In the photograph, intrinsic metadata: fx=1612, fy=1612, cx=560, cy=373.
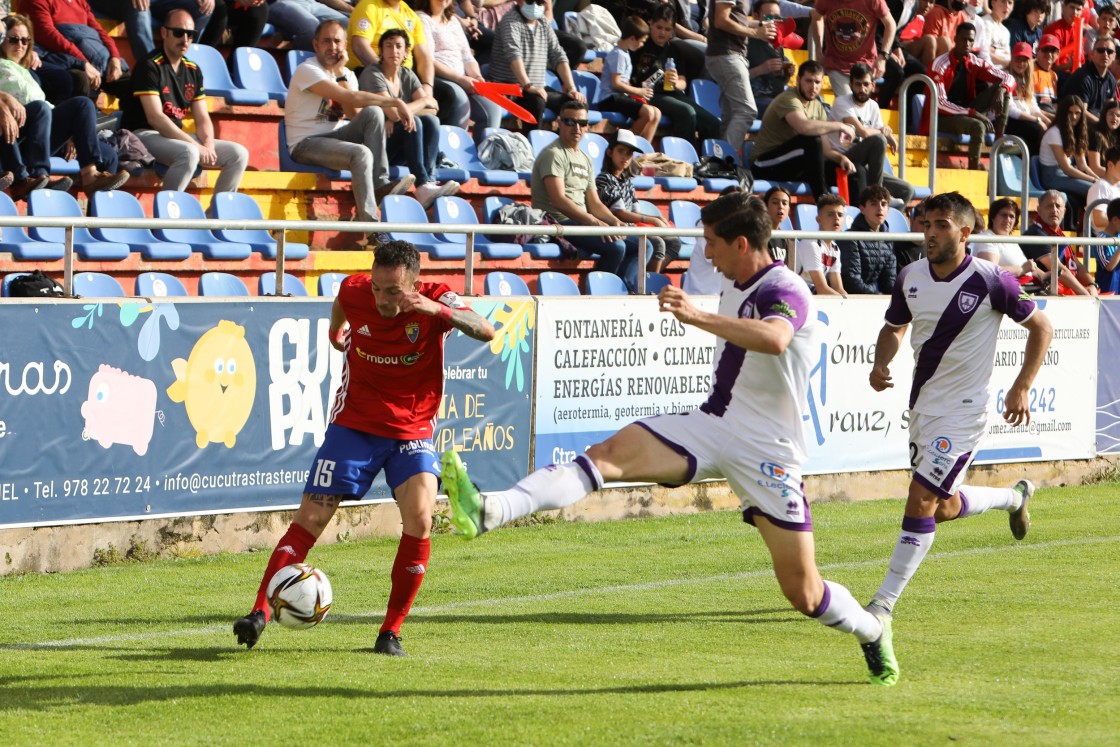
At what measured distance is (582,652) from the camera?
7875 millimetres

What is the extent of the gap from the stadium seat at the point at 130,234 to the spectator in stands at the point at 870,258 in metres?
5.65

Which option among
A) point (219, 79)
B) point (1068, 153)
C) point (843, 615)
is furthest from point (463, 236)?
point (1068, 153)

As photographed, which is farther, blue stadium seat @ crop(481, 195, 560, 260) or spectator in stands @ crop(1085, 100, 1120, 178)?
spectator in stands @ crop(1085, 100, 1120, 178)

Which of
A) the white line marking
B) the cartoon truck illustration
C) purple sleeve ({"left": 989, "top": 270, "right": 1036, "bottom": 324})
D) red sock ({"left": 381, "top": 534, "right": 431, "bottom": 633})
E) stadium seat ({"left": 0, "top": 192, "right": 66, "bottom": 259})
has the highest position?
stadium seat ({"left": 0, "top": 192, "right": 66, "bottom": 259})

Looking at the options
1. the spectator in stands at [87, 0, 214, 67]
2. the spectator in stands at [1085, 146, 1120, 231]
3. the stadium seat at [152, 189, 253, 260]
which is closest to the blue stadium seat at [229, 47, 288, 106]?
the spectator in stands at [87, 0, 214, 67]

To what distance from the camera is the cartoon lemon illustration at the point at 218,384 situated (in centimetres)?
1059

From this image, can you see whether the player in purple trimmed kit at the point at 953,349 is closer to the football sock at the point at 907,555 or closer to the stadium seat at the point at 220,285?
the football sock at the point at 907,555

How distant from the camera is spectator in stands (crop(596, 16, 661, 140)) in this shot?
1827cm

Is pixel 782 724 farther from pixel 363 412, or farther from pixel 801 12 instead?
pixel 801 12

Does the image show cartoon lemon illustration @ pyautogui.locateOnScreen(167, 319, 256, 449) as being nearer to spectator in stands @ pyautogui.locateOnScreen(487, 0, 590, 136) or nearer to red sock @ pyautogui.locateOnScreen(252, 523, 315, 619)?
red sock @ pyautogui.locateOnScreen(252, 523, 315, 619)

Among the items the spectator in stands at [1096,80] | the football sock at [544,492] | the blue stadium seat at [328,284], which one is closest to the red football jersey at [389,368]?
the football sock at [544,492]

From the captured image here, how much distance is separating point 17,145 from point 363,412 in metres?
5.85

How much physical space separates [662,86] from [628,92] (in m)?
0.69

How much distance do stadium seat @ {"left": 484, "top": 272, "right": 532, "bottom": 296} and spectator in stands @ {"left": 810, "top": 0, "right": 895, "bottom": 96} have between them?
346 inches
